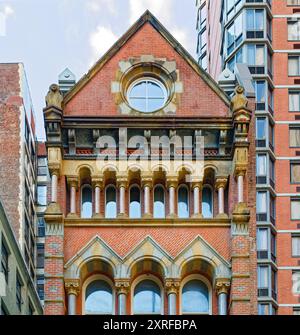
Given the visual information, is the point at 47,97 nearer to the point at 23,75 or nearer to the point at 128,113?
the point at 128,113

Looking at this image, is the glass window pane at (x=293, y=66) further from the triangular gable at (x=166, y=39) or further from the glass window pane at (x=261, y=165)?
the triangular gable at (x=166, y=39)

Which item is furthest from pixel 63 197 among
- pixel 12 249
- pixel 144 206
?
pixel 12 249

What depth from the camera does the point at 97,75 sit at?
1817 inches

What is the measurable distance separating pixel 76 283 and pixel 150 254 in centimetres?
251

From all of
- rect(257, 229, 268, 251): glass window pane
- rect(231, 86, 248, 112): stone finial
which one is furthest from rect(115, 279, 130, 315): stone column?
rect(257, 229, 268, 251): glass window pane

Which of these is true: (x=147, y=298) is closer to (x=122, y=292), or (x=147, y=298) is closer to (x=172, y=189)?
(x=122, y=292)

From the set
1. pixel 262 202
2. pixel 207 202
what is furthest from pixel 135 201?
pixel 262 202

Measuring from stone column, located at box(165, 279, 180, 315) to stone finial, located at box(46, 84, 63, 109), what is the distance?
22.2 ft

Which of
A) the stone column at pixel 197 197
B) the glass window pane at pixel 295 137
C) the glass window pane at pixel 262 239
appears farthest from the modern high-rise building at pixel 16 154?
the stone column at pixel 197 197

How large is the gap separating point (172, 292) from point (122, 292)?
5.19 ft

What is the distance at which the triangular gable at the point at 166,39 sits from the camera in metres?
45.7

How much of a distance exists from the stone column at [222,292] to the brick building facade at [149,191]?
32 mm
